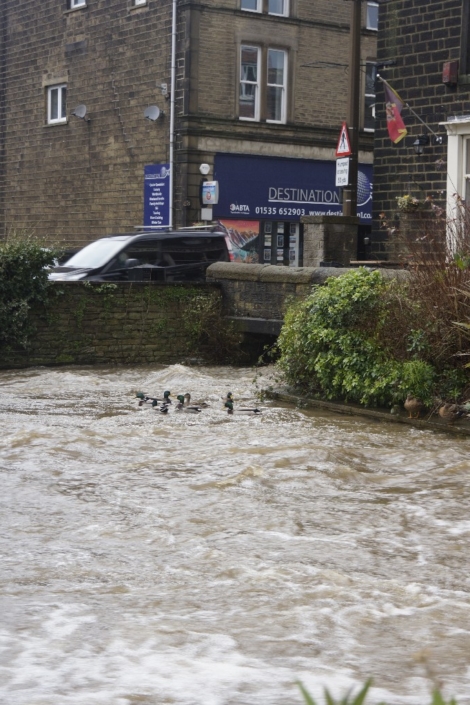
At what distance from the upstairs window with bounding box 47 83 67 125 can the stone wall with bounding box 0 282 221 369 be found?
1695cm

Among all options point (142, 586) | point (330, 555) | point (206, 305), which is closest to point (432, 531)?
point (330, 555)

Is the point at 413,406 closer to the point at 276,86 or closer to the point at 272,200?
the point at 272,200

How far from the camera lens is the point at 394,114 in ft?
69.7

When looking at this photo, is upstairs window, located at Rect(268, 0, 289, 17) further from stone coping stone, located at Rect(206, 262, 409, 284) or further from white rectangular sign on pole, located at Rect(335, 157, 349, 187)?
stone coping stone, located at Rect(206, 262, 409, 284)

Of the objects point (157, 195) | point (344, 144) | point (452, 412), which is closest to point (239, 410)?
point (452, 412)

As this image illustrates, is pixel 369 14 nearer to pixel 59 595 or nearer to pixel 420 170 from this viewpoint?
pixel 420 170

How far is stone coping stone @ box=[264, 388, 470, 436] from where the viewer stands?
37.6 ft

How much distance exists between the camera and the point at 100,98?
3269 centimetres

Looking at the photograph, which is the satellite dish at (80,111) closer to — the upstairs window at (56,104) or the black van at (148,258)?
the upstairs window at (56,104)

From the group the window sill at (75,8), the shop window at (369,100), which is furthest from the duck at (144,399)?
the window sill at (75,8)

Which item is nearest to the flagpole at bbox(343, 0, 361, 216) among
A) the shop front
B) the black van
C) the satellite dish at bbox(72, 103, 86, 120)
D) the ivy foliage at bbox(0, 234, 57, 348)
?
the black van

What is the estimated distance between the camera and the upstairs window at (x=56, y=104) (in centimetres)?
3434

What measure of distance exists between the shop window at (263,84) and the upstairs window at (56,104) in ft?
20.0

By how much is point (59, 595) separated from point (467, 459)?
16.0 ft
